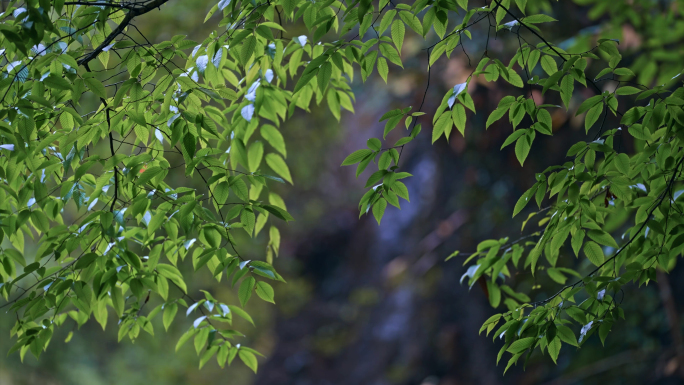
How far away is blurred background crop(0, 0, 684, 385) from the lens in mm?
3957

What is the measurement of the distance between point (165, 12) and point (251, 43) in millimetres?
4007

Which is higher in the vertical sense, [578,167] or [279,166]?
[279,166]

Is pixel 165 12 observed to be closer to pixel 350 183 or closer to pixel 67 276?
pixel 67 276

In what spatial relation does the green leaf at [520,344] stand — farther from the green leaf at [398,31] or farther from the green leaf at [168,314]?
the green leaf at [168,314]

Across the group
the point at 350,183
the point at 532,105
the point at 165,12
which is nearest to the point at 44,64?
the point at 532,105

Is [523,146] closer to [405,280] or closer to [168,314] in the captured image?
[168,314]

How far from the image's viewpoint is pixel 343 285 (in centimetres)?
869

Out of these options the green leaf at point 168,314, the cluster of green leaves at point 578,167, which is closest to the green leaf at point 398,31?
the cluster of green leaves at point 578,167

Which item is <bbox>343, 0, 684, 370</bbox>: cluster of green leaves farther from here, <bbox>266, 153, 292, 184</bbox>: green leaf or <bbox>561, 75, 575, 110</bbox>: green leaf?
<bbox>266, 153, 292, 184</bbox>: green leaf

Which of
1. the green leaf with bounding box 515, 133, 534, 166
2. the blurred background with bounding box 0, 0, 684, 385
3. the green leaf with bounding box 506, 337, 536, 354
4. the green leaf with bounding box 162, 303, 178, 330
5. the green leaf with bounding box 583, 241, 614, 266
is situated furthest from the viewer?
the blurred background with bounding box 0, 0, 684, 385

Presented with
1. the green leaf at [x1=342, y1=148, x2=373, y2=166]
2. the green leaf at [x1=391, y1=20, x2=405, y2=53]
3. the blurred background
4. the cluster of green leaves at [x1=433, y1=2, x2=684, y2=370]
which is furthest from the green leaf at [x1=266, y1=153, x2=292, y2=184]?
the blurred background

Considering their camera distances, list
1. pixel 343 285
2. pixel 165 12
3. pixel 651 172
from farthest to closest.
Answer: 1. pixel 343 285
2. pixel 165 12
3. pixel 651 172

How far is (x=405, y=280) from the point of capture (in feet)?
21.8

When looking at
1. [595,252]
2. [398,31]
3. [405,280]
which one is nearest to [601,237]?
[595,252]
